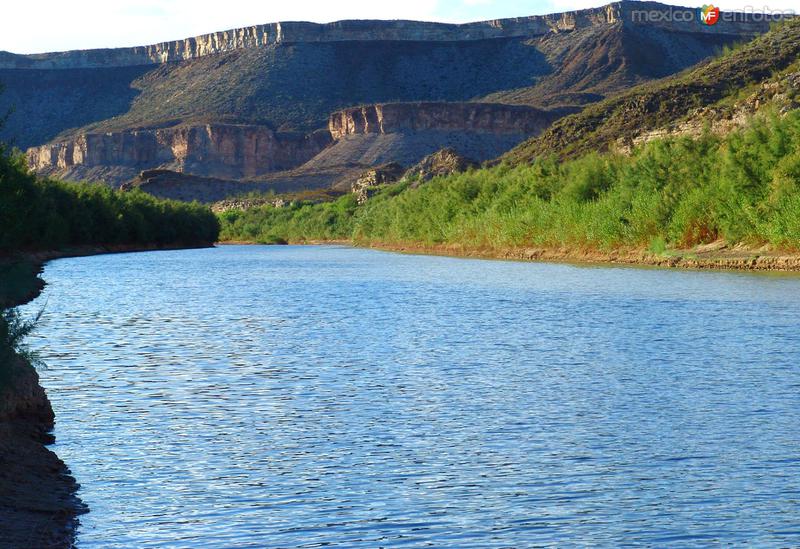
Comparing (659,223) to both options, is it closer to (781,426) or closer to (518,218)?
(518,218)

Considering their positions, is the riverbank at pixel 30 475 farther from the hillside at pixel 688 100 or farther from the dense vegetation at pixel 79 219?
the hillside at pixel 688 100

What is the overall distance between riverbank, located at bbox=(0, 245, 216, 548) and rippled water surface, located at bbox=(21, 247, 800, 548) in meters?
→ 0.25

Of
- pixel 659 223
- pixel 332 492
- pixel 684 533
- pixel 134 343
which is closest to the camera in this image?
pixel 684 533

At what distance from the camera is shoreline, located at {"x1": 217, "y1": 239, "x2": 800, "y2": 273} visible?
151 feet

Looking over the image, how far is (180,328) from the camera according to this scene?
28297 millimetres

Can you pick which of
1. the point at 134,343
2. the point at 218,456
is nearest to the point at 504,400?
the point at 218,456

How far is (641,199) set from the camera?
189ft

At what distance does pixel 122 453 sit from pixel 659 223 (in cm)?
4649

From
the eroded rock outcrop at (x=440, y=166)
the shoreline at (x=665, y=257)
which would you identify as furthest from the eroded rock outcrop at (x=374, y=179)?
the shoreline at (x=665, y=257)

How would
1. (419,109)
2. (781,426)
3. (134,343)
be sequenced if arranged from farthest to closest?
(419,109) < (134,343) < (781,426)

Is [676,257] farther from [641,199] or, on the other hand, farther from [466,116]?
[466,116]

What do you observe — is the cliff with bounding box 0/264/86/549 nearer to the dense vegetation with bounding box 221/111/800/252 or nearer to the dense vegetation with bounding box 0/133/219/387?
the dense vegetation with bounding box 0/133/219/387

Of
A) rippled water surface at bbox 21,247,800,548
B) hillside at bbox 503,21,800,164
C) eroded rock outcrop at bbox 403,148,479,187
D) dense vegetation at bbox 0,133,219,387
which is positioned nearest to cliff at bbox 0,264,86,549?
rippled water surface at bbox 21,247,800,548

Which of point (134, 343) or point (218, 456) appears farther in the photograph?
point (134, 343)
